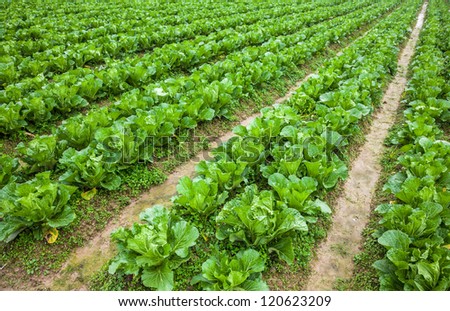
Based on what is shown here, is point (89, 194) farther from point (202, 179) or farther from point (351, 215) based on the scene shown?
point (351, 215)

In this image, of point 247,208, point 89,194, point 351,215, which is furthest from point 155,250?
point 351,215

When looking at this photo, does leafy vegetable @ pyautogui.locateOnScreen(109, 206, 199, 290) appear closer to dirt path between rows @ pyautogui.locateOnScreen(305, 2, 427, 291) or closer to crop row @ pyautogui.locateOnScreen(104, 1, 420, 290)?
crop row @ pyautogui.locateOnScreen(104, 1, 420, 290)

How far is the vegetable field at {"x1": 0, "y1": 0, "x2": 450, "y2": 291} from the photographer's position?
Answer: 328 cm

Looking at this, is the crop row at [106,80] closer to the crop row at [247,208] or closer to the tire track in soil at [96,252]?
the tire track in soil at [96,252]

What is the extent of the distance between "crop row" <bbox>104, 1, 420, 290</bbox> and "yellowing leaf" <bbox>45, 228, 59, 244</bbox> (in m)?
0.74

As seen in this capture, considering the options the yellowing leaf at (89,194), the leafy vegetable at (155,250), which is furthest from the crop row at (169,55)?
the leafy vegetable at (155,250)

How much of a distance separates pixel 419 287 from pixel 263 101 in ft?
18.1

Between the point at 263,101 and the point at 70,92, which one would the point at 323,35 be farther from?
the point at 70,92

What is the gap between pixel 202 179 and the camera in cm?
389

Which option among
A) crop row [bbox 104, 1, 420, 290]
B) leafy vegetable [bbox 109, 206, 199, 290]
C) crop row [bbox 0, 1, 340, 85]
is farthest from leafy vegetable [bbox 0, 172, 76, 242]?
crop row [bbox 0, 1, 340, 85]

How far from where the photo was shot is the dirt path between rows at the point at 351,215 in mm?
3613

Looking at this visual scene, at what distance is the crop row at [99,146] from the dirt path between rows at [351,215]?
8.96 ft

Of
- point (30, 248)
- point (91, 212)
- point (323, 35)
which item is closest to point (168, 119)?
point (91, 212)

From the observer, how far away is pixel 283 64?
30.2 feet
